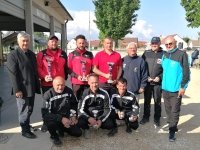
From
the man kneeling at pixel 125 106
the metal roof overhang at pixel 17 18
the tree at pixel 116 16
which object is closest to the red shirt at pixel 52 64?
the man kneeling at pixel 125 106

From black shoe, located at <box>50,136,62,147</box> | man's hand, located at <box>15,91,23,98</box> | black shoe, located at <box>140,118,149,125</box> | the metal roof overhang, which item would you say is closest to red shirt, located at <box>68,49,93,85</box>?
man's hand, located at <box>15,91,23,98</box>

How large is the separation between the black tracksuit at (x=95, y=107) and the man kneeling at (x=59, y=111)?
0.15m

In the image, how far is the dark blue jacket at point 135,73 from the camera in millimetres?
4176

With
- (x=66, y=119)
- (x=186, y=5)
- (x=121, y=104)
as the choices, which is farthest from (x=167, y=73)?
(x=186, y=5)

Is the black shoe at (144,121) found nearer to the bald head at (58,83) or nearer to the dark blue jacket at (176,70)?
the dark blue jacket at (176,70)

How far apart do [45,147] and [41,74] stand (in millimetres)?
1366

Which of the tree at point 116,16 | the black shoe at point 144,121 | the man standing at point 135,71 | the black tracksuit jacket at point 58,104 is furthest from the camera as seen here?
the tree at point 116,16

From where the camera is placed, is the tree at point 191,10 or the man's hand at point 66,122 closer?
the man's hand at point 66,122

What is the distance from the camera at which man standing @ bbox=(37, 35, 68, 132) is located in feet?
12.5

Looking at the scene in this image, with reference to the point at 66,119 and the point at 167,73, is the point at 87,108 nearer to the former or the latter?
the point at 66,119

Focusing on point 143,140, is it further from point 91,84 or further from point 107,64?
point 107,64

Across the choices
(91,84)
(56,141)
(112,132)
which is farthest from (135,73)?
(56,141)

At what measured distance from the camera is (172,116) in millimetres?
3701

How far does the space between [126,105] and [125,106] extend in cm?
3
